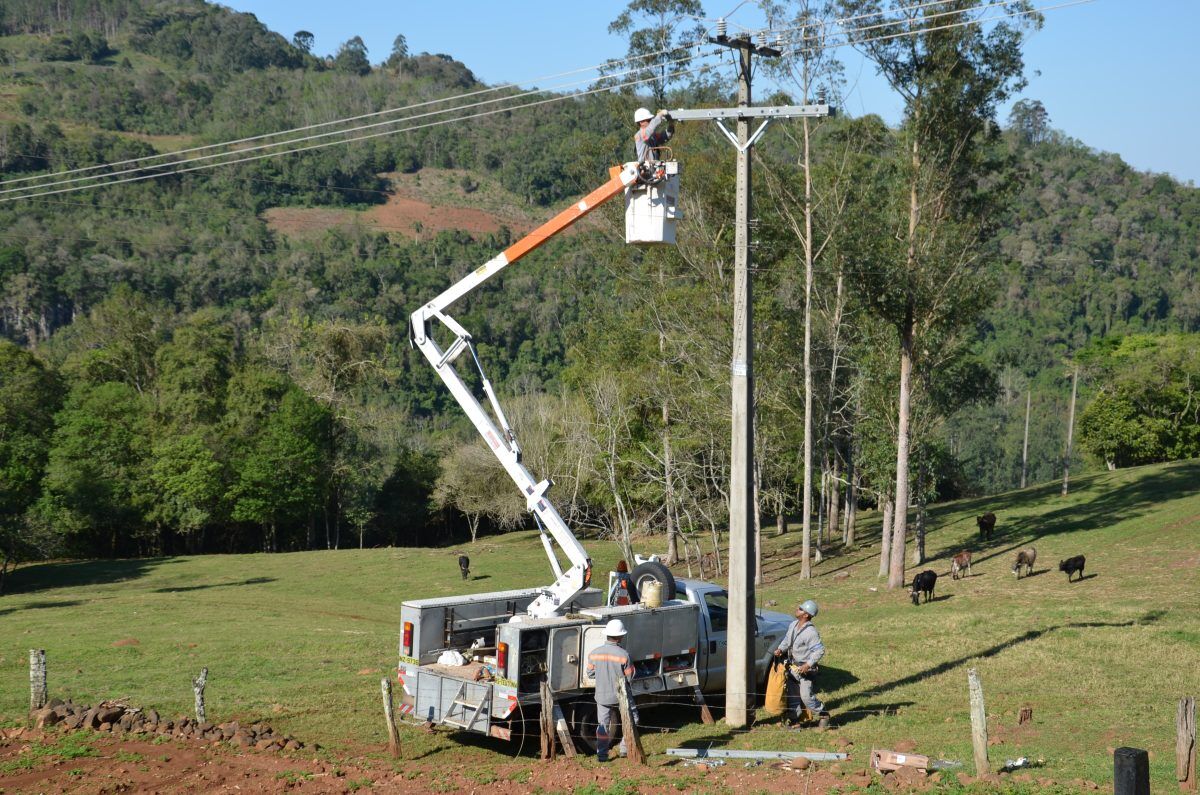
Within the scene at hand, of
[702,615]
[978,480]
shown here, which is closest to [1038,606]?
[702,615]

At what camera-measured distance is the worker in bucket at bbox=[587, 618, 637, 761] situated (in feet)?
43.5

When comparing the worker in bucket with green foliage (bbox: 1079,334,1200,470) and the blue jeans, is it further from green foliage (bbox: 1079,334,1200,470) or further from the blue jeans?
green foliage (bbox: 1079,334,1200,470)

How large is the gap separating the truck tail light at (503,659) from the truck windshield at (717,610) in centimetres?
376

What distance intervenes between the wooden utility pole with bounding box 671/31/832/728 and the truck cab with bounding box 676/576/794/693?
72cm

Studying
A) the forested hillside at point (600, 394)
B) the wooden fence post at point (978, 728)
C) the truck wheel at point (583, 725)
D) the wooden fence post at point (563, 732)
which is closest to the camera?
the wooden fence post at point (978, 728)

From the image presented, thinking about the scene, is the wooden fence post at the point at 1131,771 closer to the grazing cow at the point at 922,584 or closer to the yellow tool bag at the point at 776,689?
the yellow tool bag at the point at 776,689

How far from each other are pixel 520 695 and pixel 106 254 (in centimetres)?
16302

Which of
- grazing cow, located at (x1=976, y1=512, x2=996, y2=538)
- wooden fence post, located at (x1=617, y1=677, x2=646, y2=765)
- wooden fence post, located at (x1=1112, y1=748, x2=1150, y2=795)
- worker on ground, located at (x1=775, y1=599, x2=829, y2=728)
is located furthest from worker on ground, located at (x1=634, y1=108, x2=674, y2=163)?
grazing cow, located at (x1=976, y1=512, x2=996, y2=538)

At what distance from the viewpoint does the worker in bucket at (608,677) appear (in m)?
13.3

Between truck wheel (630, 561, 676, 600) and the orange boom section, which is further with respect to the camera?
truck wheel (630, 561, 676, 600)

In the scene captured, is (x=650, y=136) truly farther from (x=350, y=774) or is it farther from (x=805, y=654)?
(x=350, y=774)

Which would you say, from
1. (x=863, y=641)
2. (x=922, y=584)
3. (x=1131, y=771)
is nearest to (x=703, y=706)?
(x=863, y=641)

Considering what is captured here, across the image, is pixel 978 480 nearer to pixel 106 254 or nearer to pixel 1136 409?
pixel 1136 409

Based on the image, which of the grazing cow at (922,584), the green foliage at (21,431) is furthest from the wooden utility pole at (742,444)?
the green foliage at (21,431)
